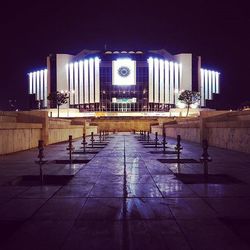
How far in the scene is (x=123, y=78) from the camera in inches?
5404

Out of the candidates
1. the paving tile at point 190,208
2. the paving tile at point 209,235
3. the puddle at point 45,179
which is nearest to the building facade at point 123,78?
the puddle at point 45,179

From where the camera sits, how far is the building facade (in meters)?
139

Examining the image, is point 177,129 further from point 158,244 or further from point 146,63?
point 146,63

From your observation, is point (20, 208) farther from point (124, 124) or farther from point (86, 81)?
point (86, 81)

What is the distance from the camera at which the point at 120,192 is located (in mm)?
8773

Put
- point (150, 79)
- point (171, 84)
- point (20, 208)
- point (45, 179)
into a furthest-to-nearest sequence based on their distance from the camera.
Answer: point (171, 84) → point (150, 79) → point (45, 179) → point (20, 208)

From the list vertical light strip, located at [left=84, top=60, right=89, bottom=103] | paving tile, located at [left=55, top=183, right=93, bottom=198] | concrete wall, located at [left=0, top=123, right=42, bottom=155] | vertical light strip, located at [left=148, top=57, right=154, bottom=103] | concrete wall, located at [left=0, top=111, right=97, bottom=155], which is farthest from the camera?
vertical light strip, located at [left=84, top=60, right=89, bottom=103]

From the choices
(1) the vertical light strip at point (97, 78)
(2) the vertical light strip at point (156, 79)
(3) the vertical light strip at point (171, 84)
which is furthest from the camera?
(3) the vertical light strip at point (171, 84)

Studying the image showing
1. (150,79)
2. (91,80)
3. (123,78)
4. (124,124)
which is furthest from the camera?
(91,80)

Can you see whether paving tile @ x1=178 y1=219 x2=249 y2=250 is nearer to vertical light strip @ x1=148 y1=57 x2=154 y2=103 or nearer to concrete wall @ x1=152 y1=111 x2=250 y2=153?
concrete wall @ x1=152 y1=111 x2=250 y2=153

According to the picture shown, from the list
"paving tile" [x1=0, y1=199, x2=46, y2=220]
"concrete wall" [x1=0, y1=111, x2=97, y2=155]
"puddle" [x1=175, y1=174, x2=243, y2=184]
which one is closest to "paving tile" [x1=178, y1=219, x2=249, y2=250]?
"paving tile" [x1=0, y1=199, x2=46, y2=220]

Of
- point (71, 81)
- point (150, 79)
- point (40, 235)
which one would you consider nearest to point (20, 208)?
point (40, 235)

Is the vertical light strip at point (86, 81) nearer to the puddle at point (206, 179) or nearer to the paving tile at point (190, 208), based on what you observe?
the puddle at point (206, 179)

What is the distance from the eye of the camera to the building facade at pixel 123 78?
139375mm
